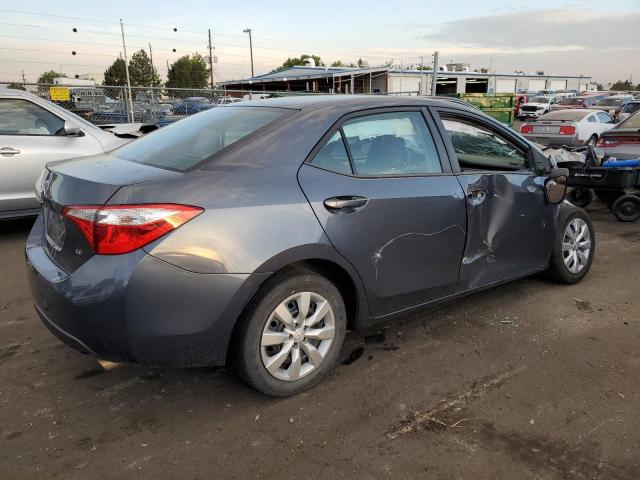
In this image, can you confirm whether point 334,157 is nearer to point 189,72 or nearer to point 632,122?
point 632,122

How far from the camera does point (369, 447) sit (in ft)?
8.24

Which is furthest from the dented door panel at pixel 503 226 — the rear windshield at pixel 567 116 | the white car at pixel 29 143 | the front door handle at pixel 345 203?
the rear windshield at pixel 567 116

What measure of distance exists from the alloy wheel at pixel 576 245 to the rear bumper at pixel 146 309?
305cm

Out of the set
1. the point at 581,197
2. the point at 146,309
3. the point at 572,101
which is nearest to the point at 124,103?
the point at 581,197

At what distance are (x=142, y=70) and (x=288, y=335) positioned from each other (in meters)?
91.1

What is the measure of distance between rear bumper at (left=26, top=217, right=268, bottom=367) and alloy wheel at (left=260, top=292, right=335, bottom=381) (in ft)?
0.82

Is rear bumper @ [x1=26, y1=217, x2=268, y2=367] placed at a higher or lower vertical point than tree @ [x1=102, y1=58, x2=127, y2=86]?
lower

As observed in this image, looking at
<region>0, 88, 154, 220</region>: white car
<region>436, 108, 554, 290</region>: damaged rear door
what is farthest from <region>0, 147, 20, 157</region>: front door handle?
<region>436, 108, 554, 290</region>: damaged rear door

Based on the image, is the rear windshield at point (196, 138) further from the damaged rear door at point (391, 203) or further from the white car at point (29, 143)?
the white car at point (29, 143)

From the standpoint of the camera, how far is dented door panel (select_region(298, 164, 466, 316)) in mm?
2836

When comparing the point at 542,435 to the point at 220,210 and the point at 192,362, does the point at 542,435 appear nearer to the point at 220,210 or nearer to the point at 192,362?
the point at 192,362

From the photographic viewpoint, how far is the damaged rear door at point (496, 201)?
139 inches

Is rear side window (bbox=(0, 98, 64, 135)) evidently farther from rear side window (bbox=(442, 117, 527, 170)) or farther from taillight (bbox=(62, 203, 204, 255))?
rear side window (bbox=(442, 117, 527, 170))

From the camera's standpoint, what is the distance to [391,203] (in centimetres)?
305
